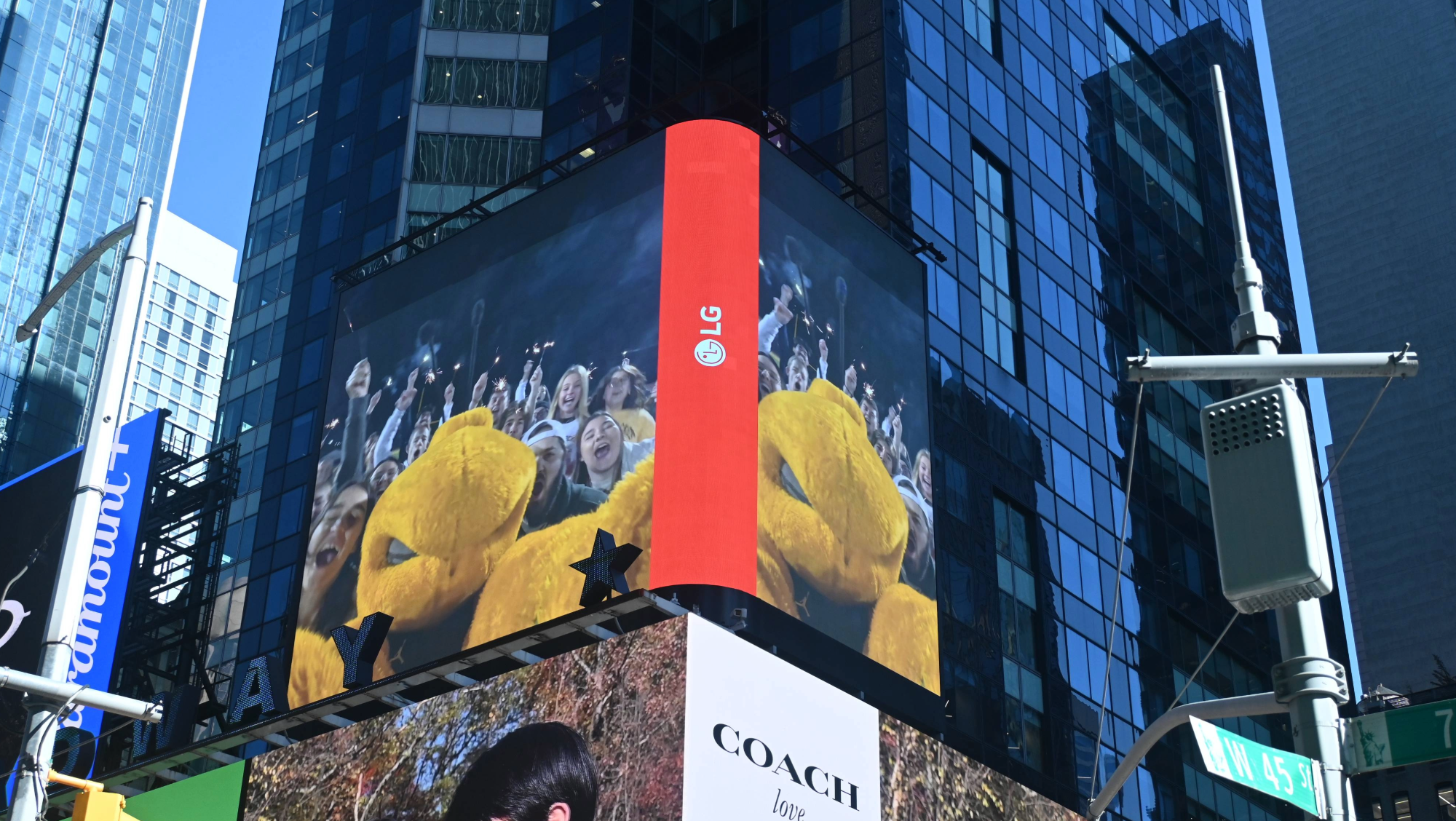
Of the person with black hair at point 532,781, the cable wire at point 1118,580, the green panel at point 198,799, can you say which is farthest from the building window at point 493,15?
the person with black hair at point 532,781

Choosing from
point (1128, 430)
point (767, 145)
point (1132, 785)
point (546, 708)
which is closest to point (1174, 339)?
point (1128, 430)

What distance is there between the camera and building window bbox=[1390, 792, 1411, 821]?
109312 mm

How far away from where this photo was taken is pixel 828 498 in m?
37.8

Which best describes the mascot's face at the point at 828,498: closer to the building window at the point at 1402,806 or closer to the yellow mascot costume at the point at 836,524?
the yellow mascot costume at the point at 836,524

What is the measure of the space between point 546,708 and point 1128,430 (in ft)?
109

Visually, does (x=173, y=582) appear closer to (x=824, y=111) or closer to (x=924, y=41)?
(x=824, y=111)

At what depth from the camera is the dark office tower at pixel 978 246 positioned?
50531 millimetres

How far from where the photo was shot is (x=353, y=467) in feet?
142

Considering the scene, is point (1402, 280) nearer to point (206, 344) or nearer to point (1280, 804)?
point (1280, 804)

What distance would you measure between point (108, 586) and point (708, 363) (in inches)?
904

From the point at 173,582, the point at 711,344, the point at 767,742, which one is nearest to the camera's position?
the point at 767,742

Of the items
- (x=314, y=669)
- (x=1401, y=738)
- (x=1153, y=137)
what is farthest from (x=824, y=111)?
(x=1401, y=738)

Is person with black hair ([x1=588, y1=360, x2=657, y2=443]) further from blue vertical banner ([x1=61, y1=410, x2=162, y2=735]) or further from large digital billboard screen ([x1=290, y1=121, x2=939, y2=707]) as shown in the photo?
blue vertical banner ([x1=61, y1=410, x2=162, y2=735])

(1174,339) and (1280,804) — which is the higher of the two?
(1174,339)
